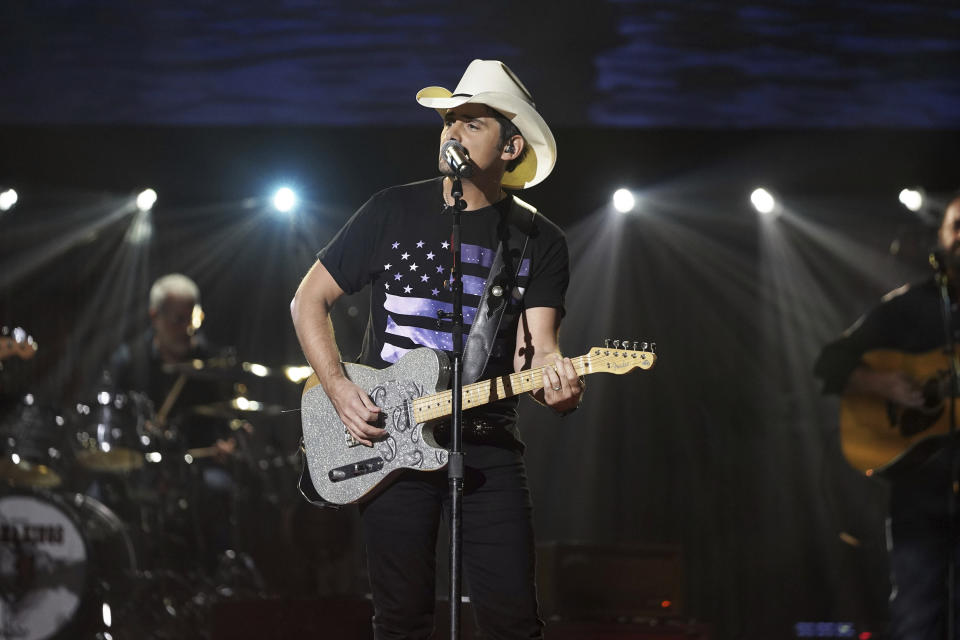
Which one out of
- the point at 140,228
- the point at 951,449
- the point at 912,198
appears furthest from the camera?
the point at 140,228

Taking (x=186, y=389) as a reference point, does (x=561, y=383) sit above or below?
below

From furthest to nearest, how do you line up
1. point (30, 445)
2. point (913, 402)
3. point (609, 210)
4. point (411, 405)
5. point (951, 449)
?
point (609, 210) → point (30, 445) → point (913, 402) → point (951, 449) → point (411, 405)

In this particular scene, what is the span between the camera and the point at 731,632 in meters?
7.57

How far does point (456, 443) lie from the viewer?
2.93 m

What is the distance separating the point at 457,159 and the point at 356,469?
1034mm

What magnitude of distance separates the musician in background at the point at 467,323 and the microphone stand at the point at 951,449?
2114 mm

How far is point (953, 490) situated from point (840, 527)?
3.75 meters

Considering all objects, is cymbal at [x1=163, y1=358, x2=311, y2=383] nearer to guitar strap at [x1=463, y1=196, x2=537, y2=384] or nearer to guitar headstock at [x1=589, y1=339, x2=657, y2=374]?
guitar strap at [x1=463, y1=196, x2=537, y2=384]

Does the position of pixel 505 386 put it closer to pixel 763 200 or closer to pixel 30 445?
pixel 30 445

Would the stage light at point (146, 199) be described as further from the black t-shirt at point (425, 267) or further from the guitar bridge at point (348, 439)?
the guitar bridge at point (348, 439)

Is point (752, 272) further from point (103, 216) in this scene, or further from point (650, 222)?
point (103, 216)

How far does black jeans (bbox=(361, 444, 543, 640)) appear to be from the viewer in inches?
121

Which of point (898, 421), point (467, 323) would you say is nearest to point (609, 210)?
point (898, 421)

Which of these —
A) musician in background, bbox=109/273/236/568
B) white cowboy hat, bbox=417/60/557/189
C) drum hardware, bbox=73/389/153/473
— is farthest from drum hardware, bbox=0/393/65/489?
white cowboy hat, bbox=417/60/557/189
